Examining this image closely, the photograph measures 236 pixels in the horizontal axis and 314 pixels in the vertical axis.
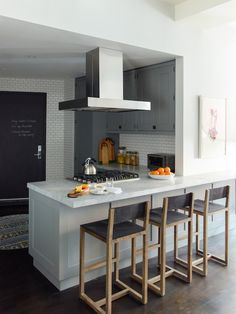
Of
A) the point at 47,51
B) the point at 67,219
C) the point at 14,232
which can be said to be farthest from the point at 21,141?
the point at 67,219

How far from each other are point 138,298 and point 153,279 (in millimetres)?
373

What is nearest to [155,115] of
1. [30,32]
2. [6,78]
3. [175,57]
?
[175,57]

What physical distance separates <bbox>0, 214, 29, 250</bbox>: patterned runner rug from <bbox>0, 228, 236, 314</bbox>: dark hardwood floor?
0.62 m

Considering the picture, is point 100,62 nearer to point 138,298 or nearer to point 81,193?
point 81,193

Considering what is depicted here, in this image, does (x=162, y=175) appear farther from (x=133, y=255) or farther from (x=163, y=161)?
(x=133, y=255)

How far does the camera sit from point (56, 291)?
9.87ft

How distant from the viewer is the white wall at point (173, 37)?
296cm

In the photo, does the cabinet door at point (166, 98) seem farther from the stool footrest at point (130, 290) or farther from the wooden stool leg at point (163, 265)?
the stool footrest at point (130, 290)

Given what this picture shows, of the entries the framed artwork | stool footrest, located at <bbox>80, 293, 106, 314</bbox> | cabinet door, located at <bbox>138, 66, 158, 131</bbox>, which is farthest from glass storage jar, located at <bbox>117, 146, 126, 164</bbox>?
stool footrest, located at <bbox>80, 293, 106, 314</bbox>

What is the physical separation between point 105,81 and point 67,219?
5.56ft

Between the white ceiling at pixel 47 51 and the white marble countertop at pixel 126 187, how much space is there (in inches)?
59.2

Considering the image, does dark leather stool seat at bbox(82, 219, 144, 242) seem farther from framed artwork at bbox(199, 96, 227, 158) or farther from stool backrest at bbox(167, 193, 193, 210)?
framed artwork at bbox(199, 96, 227, 158)

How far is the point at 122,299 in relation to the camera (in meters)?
2.89

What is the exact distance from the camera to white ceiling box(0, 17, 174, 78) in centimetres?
309
